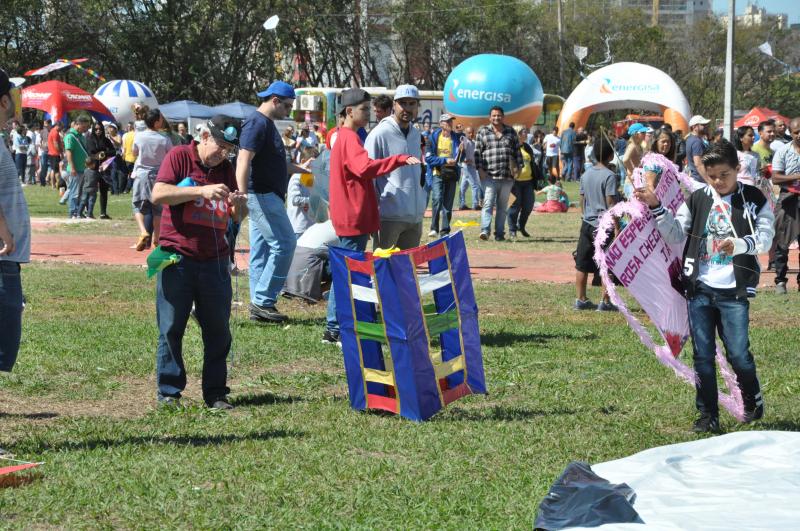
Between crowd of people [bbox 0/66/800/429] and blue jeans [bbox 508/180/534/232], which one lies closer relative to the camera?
crowd of people [bbox 0/66/800/429]

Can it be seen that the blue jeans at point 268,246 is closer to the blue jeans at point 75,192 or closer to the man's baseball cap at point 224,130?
the man's baseball cap at point 224,130

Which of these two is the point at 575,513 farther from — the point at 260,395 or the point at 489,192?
the point at 489,192

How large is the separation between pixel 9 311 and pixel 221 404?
60.0 inches

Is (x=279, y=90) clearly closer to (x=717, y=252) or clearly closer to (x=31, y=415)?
(x=31, y=415)

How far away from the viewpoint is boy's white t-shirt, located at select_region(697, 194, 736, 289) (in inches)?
234

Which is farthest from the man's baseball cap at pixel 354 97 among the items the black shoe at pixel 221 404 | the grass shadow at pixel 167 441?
the grass shadow at pixel 167 441

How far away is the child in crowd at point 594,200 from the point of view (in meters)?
10.6

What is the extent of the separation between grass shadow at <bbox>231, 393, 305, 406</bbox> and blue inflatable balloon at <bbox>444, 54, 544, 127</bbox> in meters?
27.7

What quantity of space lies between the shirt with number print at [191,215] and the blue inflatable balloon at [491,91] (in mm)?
27998

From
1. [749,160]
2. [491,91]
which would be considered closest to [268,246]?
[749,160]

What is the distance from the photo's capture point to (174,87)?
52031mm

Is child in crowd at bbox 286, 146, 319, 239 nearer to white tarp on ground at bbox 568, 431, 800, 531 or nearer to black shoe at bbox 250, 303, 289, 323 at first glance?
black shoe at bbox 250, 303, 289, 323

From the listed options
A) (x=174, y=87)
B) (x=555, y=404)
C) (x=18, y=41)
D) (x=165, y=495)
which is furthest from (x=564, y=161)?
(x=165, y=495)

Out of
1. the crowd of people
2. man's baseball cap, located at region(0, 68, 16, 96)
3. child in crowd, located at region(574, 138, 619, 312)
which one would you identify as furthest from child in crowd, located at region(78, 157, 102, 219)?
man's baseball cap, located at region(0, 68, 16, 96)
